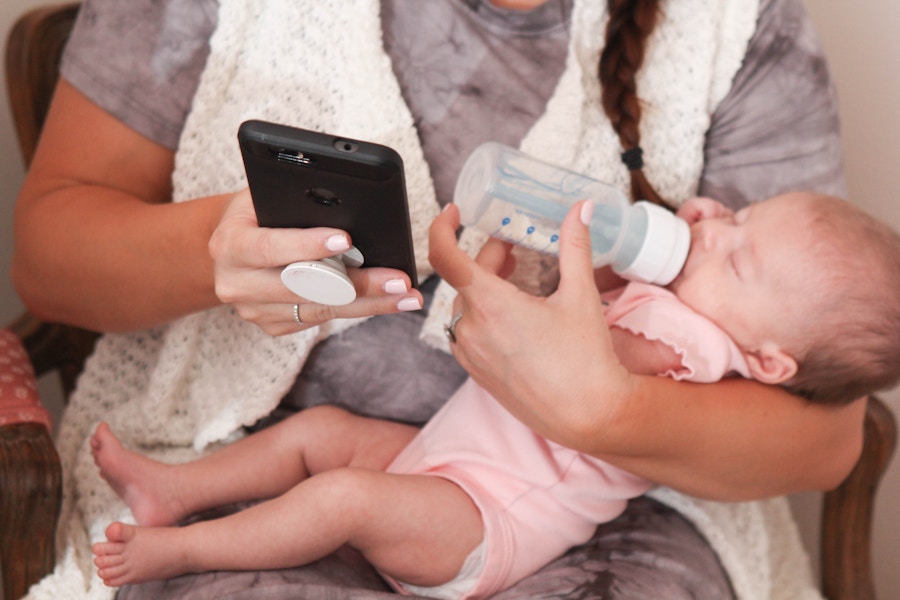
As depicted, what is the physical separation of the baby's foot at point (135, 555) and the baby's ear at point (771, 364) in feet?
2.47

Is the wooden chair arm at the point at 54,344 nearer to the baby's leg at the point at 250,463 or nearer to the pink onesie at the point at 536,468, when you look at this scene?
the baby's leg at the point at 250,463

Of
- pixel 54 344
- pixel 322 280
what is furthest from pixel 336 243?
pixel 54 344

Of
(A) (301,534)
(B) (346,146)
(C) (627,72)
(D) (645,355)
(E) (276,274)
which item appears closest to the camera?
(B) (346,146)

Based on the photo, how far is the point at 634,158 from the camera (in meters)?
1.20

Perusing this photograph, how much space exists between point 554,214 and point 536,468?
0.34 metres

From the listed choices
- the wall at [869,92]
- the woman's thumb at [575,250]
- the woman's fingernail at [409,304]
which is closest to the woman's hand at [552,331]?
the woman's thumb at [575,250]

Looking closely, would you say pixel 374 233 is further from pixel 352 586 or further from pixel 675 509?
pixel 675 509

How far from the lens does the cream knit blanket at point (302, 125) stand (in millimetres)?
1107

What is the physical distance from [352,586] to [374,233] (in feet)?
1.58

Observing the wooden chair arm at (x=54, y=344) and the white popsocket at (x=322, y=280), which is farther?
the wooden chair arm at (x=54, y=344)

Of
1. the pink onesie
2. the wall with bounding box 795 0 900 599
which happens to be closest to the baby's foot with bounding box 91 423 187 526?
the pink onesie

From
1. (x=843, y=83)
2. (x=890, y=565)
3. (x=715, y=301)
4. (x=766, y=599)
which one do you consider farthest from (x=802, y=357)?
(x=890, y=565)

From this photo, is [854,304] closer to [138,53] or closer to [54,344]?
[138,53]

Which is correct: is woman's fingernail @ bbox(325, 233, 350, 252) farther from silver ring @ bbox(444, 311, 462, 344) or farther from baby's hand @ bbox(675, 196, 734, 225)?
baby's hand @ bbox(675, 196, 734, 225)
